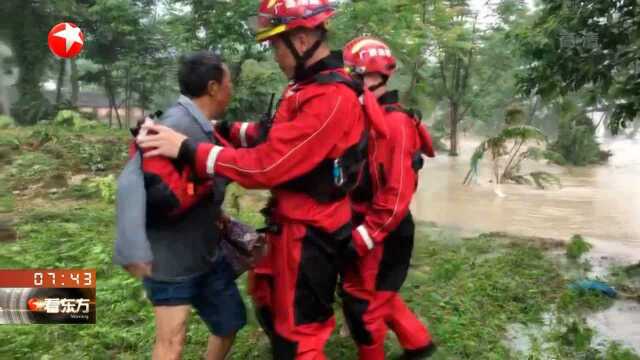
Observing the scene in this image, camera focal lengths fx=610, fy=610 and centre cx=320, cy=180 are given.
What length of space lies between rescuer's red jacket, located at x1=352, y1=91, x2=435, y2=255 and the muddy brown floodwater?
2.49m

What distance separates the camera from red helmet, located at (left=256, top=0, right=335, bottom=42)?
2.41 meters

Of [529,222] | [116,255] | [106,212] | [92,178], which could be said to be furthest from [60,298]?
[529,222]

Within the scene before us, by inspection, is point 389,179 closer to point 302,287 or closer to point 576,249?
point 302,287

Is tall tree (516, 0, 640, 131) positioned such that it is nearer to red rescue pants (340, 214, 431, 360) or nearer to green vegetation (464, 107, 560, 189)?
red rescue pants (340, 214, 431, 360)

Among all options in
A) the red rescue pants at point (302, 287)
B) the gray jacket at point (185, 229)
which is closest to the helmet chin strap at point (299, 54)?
the gray jacket at point (185, 229)

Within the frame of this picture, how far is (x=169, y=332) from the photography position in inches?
101

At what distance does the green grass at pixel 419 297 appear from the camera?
153 inches

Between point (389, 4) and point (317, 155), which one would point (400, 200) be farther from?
point (389, 4)

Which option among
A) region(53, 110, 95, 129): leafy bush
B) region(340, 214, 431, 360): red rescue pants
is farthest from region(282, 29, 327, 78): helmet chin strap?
region(53, 110, 95, 129): leafy bush

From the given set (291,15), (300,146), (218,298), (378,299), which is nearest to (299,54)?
(291,15)

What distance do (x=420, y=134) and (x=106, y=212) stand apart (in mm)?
6489

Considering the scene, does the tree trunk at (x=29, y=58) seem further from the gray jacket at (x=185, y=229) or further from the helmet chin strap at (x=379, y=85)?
the gray jacket at (x=185, y=229)

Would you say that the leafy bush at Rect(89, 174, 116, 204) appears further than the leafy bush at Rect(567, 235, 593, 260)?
Yes

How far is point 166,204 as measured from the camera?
7.86ft
